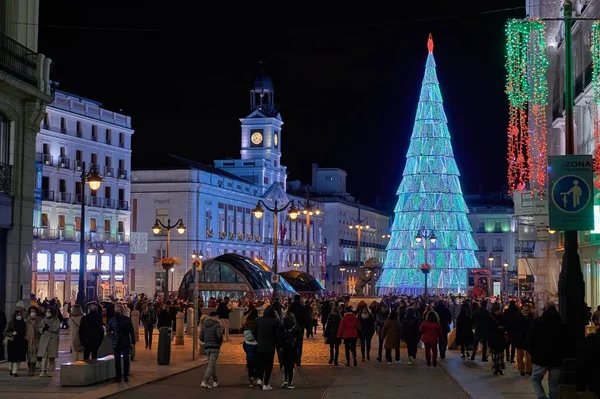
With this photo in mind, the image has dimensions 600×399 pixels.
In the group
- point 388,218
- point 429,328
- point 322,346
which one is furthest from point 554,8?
point 388,218

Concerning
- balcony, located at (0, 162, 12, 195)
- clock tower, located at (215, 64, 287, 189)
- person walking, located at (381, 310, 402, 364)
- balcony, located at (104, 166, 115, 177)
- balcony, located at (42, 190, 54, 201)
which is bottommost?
person walking, located at (381, 310, 402, 364)

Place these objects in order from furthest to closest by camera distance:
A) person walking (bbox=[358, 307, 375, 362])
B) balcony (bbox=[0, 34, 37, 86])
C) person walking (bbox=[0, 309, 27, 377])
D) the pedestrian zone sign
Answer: person walking (bbox=[358, 307, 375, 362]), balcony (bbox=[0, 34, 37, 86]), person walking (bbox=[0, 309, 27, 377]), the pedestrian zone sign

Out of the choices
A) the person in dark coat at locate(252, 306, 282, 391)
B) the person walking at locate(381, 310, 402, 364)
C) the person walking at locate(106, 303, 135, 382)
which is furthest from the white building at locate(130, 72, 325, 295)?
the person in dark coat at locate(252, 306, 282, 391)

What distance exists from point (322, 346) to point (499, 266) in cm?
11528

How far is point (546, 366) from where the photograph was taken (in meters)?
15.5

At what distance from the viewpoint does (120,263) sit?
8331cm

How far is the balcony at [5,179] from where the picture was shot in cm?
2630

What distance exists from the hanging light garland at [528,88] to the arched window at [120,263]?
→ 137 ft

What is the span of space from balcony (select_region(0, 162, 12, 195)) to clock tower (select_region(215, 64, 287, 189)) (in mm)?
91065

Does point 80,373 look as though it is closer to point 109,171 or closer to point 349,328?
point 349,328

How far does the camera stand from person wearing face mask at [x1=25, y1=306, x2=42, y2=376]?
2304 cm

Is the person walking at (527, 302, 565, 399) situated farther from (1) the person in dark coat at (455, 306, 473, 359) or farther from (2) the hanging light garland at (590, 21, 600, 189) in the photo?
(2) the hanging light garland at (590, 21, 600, 189)

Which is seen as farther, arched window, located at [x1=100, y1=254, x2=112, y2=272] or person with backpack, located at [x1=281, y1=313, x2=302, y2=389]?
arched window, located at [x1=100, y1=254, x2=112, y2=272]

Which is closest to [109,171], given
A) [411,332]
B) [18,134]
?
[18,134]
